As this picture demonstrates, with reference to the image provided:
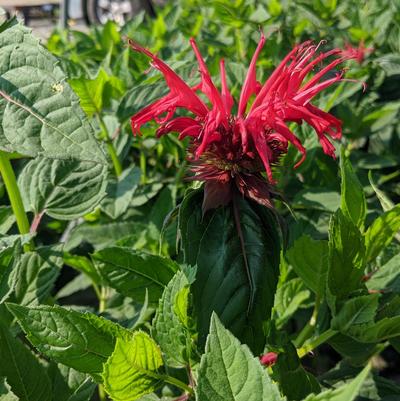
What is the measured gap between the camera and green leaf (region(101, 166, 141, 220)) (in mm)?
1020

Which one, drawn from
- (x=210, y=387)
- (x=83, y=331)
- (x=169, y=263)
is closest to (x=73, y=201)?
(x=169, y=263)

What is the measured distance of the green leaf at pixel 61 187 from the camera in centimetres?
91

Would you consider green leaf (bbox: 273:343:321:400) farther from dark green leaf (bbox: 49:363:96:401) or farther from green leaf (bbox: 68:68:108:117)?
green leaf (bbox: 68:68:108:117)

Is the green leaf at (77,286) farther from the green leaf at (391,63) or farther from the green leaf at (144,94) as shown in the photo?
the green leaf at (391,63)

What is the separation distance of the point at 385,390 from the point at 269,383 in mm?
398

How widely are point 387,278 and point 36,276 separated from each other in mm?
483

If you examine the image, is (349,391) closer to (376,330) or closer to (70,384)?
(376,330)

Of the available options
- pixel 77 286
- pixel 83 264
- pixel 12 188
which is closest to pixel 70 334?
pixel 12 188

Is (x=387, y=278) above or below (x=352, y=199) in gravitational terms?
below

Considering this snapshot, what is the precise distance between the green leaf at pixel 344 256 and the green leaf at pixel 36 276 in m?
0.37

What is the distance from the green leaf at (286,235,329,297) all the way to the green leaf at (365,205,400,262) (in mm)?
57

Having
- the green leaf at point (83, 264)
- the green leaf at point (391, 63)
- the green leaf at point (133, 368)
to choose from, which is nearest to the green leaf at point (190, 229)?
the green leaf at point (133, 368)

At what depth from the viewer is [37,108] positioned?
2.00ft

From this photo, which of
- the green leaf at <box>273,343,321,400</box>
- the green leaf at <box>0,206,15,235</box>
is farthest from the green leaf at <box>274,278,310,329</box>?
the green leaf at <box>0,206,15,235</box>
